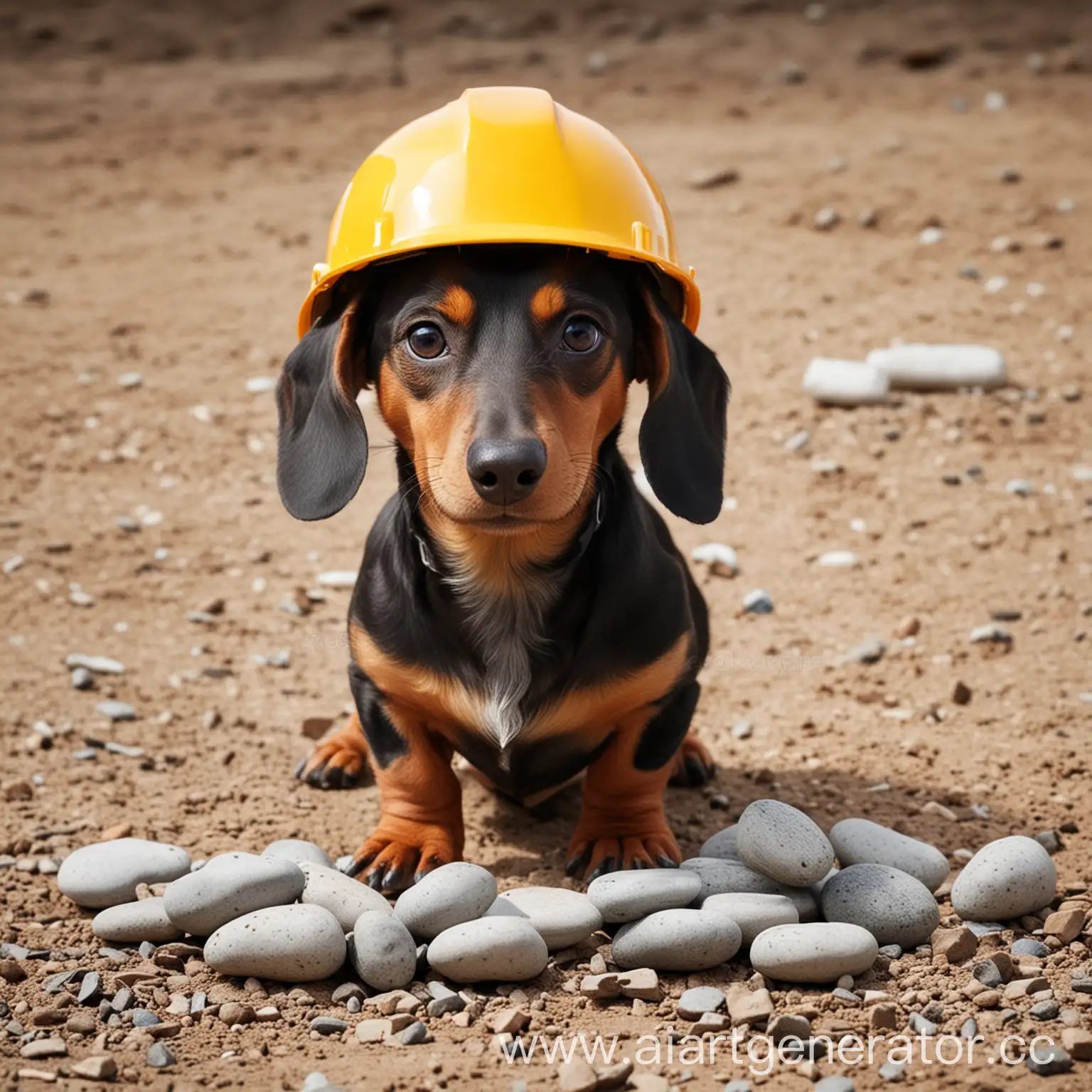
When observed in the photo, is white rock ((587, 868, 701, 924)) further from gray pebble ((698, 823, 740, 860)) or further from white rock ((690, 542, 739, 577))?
white rock ((690, 542, 739, 577))

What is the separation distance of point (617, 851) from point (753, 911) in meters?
0.48

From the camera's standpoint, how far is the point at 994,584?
500 cm

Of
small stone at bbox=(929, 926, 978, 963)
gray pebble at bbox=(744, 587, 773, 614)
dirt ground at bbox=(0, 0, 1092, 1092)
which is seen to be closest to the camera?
small stone at bbox=(929, 926, 978, 963)

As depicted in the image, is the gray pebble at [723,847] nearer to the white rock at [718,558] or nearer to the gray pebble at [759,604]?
the gray pebble at [759,604]

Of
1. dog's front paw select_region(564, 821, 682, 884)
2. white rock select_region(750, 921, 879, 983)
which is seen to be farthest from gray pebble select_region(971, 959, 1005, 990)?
dog's front paw select_region(564, 821, 682, 884)

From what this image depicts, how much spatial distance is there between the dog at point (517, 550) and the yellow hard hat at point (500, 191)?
0.24 ft

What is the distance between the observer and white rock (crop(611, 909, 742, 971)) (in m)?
2.97

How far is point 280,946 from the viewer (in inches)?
115

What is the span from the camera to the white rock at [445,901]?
304cm

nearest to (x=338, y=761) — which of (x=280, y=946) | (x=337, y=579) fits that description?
(x=280, y=946)

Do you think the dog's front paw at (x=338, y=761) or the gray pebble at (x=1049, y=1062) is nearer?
the gray pebble at (x=1049, y=1062)

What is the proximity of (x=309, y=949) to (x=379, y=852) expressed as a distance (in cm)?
55

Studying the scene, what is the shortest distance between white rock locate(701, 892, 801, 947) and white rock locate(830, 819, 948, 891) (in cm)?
25

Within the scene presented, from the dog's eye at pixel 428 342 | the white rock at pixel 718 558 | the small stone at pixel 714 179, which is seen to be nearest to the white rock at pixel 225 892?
the dog's eye at pixel 428 342
